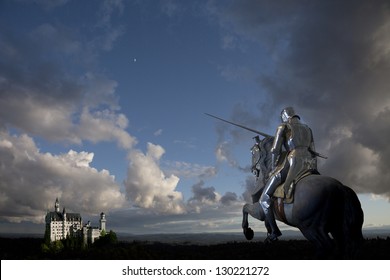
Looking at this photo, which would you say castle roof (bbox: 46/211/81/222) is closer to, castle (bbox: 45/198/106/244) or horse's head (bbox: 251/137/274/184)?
castle (bbox: 45/198/106/244)

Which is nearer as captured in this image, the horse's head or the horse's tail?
the horse's tail

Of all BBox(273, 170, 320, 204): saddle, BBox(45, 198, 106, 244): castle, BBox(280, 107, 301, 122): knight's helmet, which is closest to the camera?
BBox(273, 170, 320, 204): saddle

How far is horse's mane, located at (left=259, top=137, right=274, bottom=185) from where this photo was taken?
905 centimetres

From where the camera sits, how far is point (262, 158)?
9227mm

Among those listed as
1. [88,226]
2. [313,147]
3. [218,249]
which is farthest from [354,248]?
[88,226]

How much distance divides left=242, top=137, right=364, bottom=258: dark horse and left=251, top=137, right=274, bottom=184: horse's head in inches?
49.2

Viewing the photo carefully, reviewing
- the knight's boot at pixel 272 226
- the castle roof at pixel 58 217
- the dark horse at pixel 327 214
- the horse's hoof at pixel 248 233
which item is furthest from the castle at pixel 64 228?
the dark horse at pixel 327 214

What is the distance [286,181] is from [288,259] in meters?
1.58

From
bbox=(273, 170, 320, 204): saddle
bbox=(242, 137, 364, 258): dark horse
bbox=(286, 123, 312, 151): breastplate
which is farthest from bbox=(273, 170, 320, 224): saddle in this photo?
bbox=(286, 123, 312, 151): breastplate

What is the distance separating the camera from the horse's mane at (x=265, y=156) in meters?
9.05

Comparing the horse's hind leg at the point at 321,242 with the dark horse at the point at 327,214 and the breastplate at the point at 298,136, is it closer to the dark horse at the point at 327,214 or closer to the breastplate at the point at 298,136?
the dark horse at the point at 327,214

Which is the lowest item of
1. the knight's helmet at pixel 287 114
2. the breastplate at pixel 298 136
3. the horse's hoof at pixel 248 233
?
the horse's hoof at pixel 248 233
